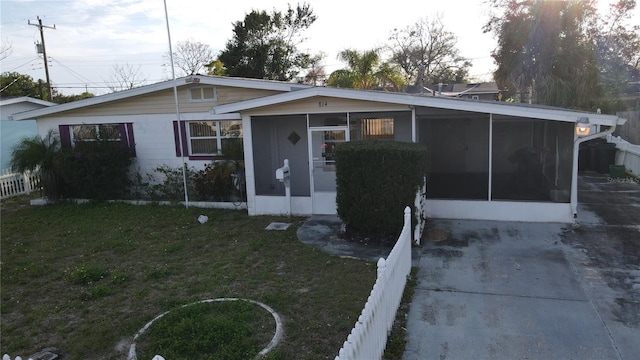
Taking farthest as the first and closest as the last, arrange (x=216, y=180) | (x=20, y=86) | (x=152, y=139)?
(x=20, y=86), (x=152, y=139), (x=216, y=180)

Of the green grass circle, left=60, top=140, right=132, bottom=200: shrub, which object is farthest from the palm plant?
the green grass circle

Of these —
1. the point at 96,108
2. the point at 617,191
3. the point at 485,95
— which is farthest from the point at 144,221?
A: the point at 485,95

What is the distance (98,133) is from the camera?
39.6ft

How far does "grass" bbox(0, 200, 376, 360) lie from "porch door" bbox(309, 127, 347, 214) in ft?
2.39

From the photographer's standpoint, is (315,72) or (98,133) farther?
(315,72)

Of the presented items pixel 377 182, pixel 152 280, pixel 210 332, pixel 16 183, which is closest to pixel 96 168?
pixel 16 183

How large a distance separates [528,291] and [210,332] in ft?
12.4

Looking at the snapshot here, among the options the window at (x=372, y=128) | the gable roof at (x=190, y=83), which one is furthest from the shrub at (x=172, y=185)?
the window at (x=372, y=128)

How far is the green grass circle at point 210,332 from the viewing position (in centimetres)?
413

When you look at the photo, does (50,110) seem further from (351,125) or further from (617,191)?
(617,191)

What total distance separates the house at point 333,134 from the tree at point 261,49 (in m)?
21.6

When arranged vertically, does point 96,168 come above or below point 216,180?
above

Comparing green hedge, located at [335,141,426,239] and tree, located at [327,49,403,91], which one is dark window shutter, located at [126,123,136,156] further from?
tree, located at [327,49,403,91]

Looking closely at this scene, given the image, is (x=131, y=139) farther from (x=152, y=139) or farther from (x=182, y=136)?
(x=182, y=136)
